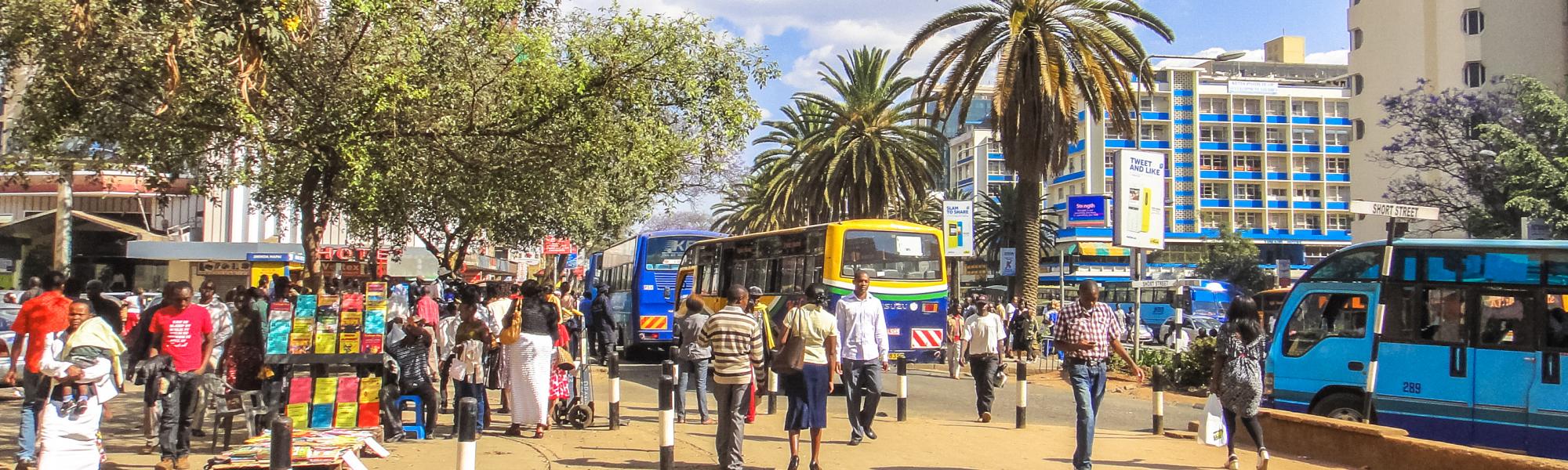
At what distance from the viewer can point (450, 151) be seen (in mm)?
12695

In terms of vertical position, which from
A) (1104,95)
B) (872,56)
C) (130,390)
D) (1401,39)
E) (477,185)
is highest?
(1401,39)

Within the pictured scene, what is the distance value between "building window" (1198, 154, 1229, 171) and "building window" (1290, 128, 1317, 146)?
5327mm

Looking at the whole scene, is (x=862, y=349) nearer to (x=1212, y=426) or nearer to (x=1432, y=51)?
(x=1212, y=426)

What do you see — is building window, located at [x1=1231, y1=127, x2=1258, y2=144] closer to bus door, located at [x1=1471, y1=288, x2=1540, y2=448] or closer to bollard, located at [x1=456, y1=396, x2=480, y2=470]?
bus door, located at [x1=1471, y1=288, x2=1540, y2=448]

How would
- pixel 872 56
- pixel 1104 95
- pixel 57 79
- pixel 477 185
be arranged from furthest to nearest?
pixel 872 56
pixel 1104 95
pixel 477 185
pixel 57 79

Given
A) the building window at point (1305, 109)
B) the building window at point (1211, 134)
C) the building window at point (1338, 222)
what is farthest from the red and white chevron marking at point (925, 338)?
the building window at point (1338, 222)

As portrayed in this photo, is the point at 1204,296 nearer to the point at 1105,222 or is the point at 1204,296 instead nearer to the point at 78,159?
the point at 1105,222

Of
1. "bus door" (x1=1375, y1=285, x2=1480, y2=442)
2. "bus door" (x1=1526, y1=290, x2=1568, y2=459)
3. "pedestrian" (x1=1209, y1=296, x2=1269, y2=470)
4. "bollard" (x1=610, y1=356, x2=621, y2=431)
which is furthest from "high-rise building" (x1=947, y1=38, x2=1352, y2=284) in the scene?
"pedestrian" (x1=1209, y1=296, x2=1269, y2=470)

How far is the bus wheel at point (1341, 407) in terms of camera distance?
11.9 meters

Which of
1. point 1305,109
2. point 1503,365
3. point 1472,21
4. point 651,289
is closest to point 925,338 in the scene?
point 651,289

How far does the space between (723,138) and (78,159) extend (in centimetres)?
684

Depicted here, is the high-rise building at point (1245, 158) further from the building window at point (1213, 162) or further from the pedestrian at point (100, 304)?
the pedestrian at point (100, 304)

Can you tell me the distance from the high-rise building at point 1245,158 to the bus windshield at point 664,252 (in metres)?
59.6

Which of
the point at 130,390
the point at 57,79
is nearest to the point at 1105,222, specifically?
the point at 130,390
